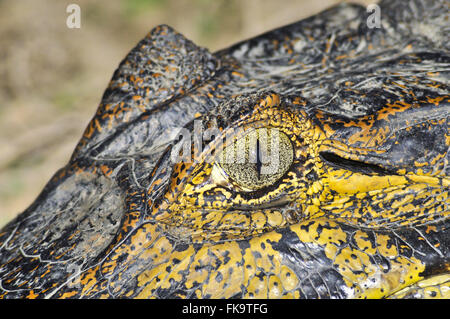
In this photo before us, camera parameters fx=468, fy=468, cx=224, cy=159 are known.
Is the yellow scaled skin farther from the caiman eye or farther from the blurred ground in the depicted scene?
the blurred ground

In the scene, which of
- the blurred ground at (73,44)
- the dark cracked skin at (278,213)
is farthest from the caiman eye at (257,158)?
the blurred ground at (73,44)

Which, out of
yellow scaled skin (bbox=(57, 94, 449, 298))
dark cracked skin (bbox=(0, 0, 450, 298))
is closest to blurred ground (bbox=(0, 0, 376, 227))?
dark cracked skin (bbox=(0, 0, 450, 298))

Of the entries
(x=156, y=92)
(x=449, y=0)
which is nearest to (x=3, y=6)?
(x=156, y=92)

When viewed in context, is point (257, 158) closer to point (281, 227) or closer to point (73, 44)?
point (281, 227)

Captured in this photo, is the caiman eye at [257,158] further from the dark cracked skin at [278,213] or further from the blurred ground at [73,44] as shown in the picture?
the blurred ground at [73,44]

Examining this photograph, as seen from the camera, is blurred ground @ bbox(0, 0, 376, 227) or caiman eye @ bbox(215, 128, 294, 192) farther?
blurred ground @ bbox(0, 0, 376, 227)
